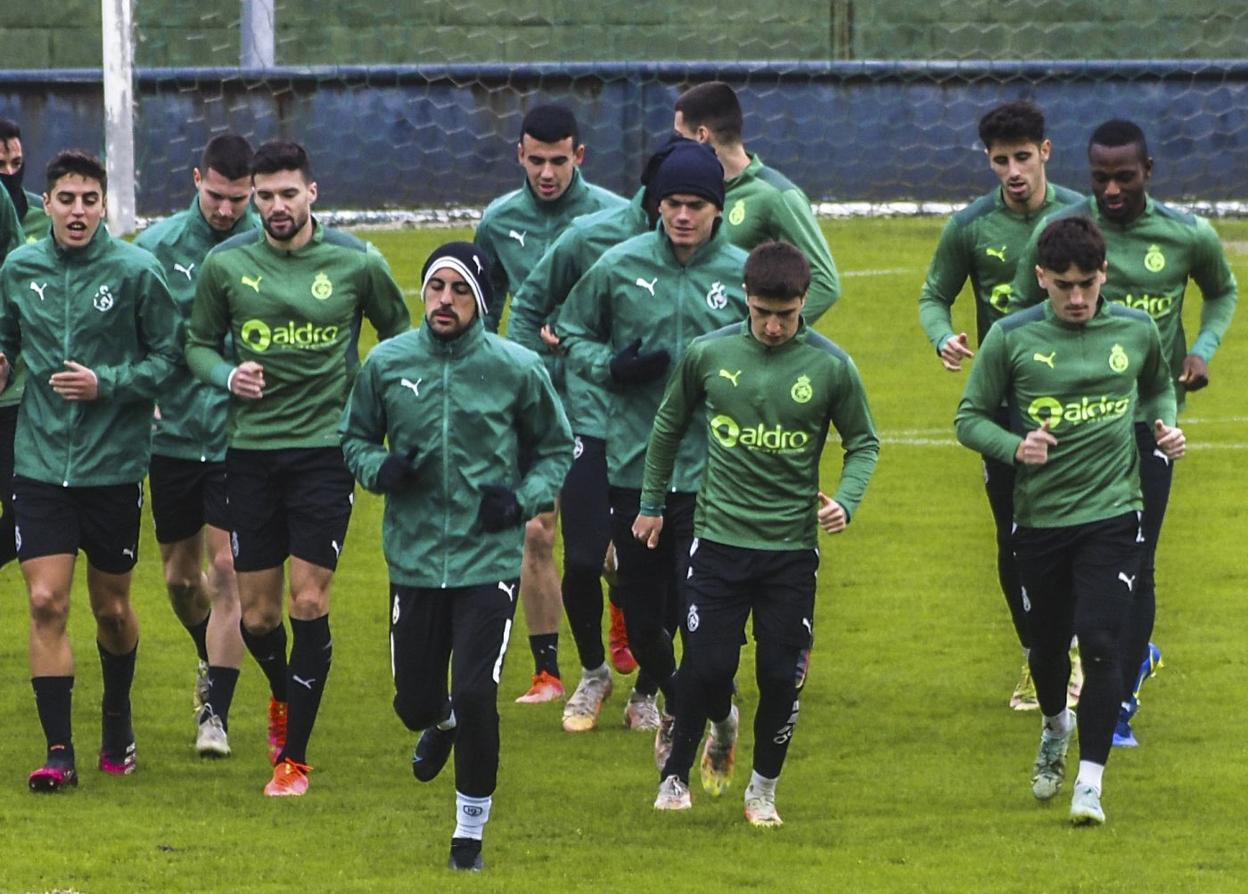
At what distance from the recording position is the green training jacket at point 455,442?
7.69 m

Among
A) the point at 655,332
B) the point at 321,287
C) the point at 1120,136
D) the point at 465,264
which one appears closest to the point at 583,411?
the point at 655,332

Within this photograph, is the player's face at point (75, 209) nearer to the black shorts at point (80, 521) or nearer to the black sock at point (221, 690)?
the black shorts at point (80, 521)

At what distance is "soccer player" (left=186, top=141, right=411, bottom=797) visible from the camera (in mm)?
8633

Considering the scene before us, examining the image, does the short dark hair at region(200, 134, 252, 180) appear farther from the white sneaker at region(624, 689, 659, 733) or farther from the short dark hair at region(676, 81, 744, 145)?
the white sneaker at region(624, 689, 659, 733)

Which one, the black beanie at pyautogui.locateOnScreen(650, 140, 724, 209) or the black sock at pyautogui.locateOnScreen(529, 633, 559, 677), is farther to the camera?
the black sock at pyautogui.locateOnScreen(529, 633, 559, 677)

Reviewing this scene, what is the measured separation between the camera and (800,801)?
28.1 feet

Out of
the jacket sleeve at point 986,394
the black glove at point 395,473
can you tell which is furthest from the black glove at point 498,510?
the jacket sleeve at point 986,394

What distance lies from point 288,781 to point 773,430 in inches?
82.8

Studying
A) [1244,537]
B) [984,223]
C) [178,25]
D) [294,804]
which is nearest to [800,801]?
[294,804]

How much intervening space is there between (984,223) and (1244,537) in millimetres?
4447

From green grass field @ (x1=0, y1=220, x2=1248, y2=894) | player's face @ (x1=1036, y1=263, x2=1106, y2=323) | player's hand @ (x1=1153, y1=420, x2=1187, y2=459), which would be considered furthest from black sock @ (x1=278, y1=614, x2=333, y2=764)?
player's hand @ (x1=1153, y1=420, x2=1187, y2=459)

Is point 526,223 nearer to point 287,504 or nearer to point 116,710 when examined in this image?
point 287,504

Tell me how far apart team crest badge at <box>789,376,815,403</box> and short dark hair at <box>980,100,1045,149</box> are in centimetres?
176

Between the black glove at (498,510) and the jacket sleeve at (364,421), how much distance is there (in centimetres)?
39
